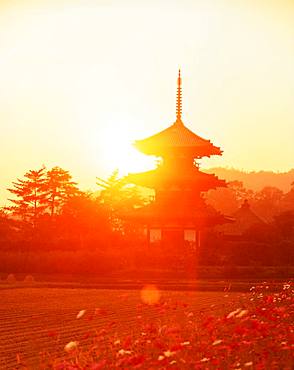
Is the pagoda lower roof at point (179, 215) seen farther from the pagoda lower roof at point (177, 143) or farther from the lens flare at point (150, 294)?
the lens flare at point (150, 294)

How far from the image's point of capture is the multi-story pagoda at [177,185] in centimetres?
5375

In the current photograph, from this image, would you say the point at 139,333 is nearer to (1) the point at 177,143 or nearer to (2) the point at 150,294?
(2) the point at 150,294

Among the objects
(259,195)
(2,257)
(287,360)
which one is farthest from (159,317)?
(259,195)

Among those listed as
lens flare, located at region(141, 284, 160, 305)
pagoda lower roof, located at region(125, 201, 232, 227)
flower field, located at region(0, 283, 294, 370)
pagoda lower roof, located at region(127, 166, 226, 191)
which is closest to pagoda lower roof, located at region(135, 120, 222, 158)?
pagoda lower roof, located at region(127, 166, 226, 191)

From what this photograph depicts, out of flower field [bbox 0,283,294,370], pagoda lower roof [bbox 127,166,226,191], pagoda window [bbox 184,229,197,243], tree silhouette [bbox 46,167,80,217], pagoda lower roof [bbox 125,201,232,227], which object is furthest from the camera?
tree silhouette [bbox 46,167,80,217]

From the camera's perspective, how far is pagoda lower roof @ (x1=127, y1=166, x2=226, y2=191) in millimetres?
56631

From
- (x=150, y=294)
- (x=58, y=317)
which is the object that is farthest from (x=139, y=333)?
(x=150, y=294)

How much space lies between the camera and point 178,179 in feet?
186

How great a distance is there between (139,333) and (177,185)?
139ft

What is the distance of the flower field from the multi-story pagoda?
2484cm

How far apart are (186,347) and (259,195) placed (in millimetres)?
117241

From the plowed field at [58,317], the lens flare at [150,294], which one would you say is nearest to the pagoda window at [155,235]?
the lens flare at [150,294]

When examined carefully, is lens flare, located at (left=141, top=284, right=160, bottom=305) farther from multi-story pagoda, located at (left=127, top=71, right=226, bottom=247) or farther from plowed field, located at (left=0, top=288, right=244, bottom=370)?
multi-story pagoda, located at (left=127, top=71, right=226, bottom=247)

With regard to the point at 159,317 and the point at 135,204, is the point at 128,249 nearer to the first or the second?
the point at 135,204
